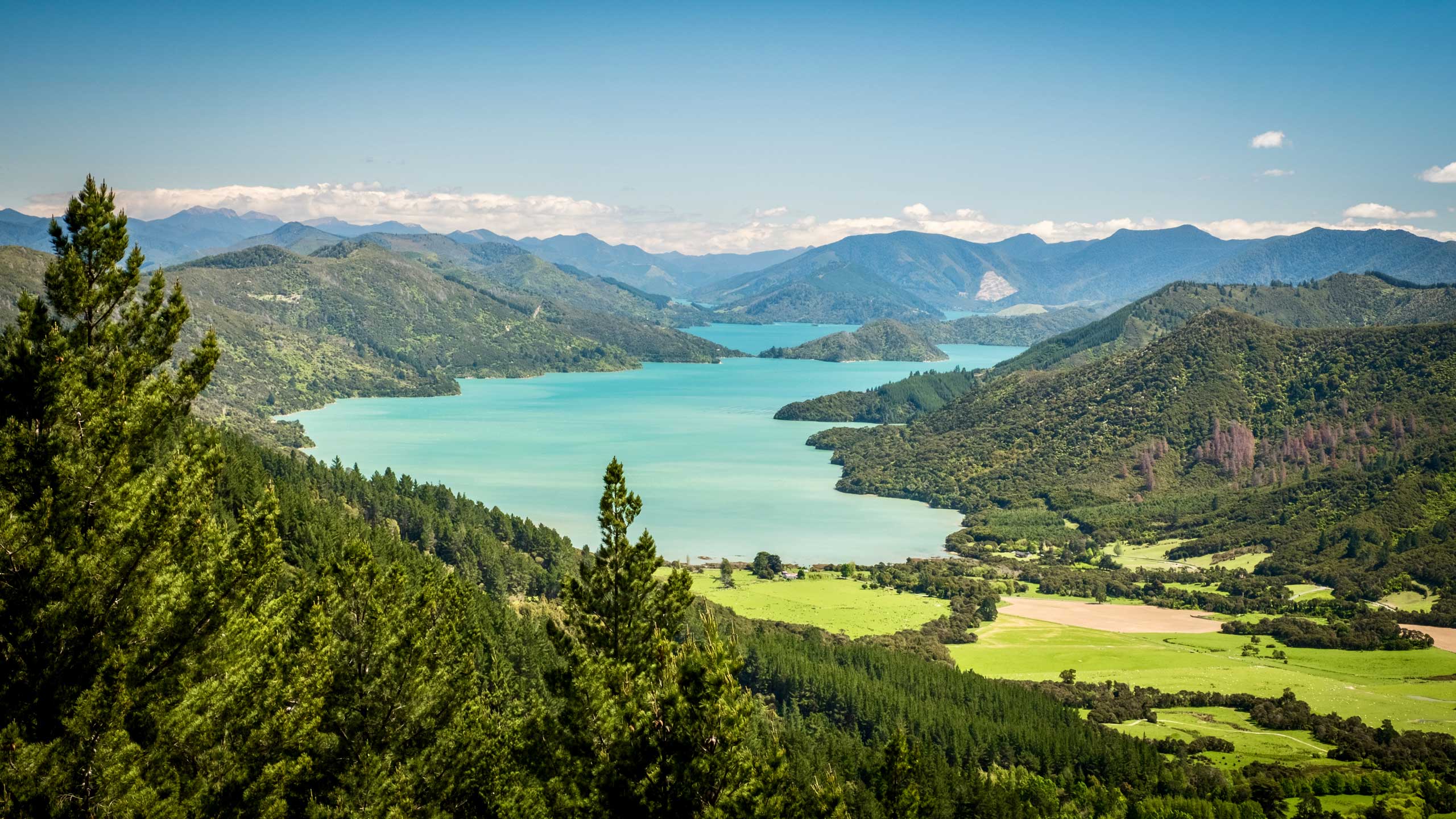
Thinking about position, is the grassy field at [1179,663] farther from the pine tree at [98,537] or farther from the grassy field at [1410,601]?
the pine tree at [98,537]

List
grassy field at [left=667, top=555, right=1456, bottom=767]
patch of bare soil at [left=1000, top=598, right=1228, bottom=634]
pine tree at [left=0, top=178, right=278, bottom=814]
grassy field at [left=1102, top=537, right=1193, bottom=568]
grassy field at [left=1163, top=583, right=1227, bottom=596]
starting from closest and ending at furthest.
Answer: pine tree at [left=0, top=178, right=278, bottom=814]
grassy field at [left=667, top=555, right=1456, bottom=767]
patch of bare soil at [left=1000, top=598, right=1228, bottom=634]
grassy field at [left=1163, top=583, right=1227, bottom=596]
grassy field at [left=1102, top=537, right=1193, bottom=568]

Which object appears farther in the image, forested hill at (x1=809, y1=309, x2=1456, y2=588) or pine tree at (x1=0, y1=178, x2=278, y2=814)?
forested hill at (x1=809, y1=309, x2=1456, y2=588)

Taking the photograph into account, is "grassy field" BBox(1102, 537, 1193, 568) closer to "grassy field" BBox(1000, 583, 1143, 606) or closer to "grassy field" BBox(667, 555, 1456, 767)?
"grassy field" BBox(1000, 583, 1143, 606)

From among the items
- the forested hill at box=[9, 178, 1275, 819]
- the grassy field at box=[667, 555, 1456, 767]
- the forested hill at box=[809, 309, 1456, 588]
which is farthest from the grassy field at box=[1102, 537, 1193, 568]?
the forested hill at box=[9, 178, 1275, 819]

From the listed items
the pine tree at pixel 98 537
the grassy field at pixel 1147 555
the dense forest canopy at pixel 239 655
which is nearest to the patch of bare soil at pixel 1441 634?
the grassy field at pixel 1147 555

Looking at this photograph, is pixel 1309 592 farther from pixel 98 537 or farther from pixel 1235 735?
pixel 98 537

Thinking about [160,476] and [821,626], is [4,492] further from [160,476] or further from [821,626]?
[821,626]

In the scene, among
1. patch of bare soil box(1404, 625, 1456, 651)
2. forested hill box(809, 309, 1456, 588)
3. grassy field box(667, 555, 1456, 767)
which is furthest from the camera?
forested hill box(809, 309, 1456, 588)

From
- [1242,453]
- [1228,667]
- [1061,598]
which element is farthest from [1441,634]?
[1242,453]
